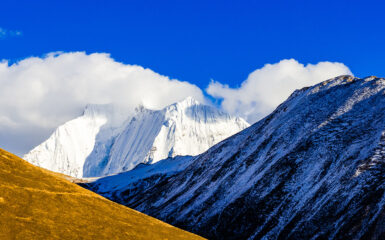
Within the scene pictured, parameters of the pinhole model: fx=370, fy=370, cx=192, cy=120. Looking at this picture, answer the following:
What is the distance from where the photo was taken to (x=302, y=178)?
7606 cm

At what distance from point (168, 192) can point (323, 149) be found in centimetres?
6042

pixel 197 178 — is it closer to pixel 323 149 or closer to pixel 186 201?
pixel 186 201

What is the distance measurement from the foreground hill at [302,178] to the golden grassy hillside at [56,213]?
91.3 ft

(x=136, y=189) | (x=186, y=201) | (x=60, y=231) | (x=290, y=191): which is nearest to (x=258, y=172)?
(x=290, y=191)

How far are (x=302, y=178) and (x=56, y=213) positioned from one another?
179ft

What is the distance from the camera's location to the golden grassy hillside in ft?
102

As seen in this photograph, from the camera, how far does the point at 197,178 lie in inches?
4636

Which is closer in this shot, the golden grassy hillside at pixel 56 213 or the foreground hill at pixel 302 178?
the golden grassy hillside at pixel 56 213

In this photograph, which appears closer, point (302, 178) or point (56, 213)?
point (56, 213)

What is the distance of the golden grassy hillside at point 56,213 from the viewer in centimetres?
3103

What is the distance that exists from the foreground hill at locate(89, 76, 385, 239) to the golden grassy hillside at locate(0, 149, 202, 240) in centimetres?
2784

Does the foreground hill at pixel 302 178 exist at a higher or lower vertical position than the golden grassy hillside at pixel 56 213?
higher

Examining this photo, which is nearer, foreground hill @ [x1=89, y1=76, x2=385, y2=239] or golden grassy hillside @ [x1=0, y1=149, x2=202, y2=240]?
golden grassy hillside @ [x1=0, y1=149, x2=202, y2=240]

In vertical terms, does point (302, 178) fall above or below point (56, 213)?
above
